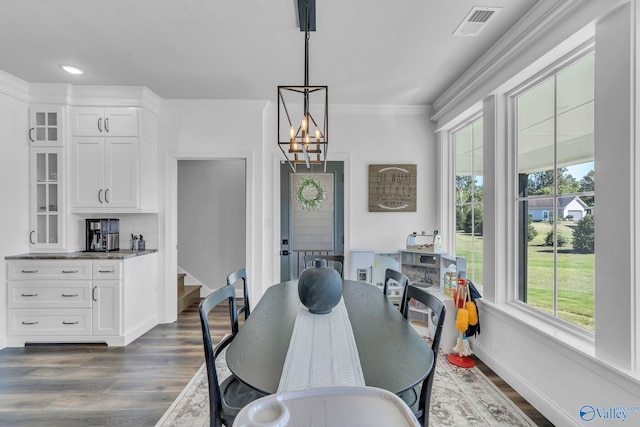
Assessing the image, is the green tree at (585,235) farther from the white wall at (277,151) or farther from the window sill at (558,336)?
the white wall at (277,151)

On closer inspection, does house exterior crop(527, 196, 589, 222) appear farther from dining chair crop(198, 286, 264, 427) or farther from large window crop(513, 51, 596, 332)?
dining chair crop(198, 286, 264, 427)

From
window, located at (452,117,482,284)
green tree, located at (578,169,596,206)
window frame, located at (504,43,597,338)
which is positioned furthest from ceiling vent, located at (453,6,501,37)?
green tree, located at (578,169,596,206)

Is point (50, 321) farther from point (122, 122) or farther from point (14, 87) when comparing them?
point (14, 87)

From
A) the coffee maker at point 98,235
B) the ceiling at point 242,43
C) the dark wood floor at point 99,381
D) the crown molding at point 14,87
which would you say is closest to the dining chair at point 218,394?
the dark wood floor at point 99,381

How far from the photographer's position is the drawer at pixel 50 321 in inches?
123

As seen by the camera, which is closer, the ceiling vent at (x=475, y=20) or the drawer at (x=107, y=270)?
the ceiling vent at (x=475, y=20)

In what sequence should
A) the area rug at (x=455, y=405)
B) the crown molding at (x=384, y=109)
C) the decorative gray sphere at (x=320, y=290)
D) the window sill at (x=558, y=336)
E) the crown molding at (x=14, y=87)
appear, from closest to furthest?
the window sill at (x=558, y=336) < the decorative gray sphere at (x=320, y=290) < the area rug at (x=455, y=405) < the crown molding at (x=14, y=87) < the crown molding at (x=384, y=109)

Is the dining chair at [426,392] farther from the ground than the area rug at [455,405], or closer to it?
farther from the ground

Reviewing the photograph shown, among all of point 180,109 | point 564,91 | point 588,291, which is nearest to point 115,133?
point 180,109

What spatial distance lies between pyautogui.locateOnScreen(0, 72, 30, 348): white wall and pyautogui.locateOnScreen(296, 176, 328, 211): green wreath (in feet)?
9.27

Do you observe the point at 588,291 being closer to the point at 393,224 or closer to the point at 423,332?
the point at 423,332

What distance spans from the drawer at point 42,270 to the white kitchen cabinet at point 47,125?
1.21 meters

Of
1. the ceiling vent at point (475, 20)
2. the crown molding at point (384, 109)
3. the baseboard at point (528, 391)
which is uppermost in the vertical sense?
the ceiling vent at point (475, 20)

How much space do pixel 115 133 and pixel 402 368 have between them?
364 cm
